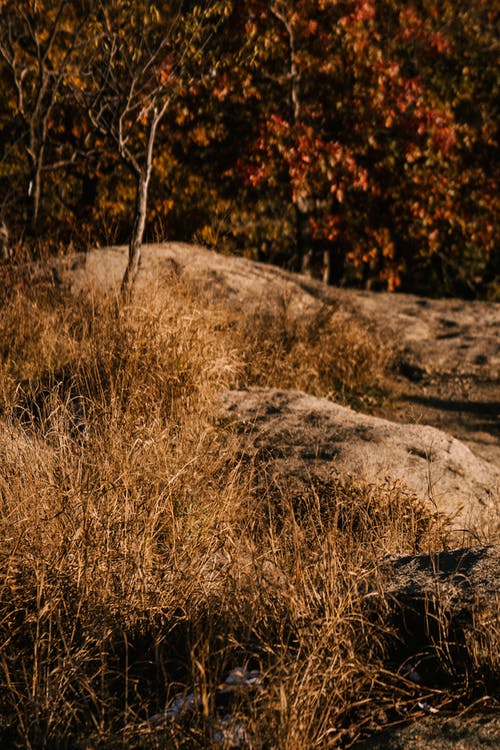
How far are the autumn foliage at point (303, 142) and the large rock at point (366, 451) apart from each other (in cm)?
447

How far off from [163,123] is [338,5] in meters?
2.60

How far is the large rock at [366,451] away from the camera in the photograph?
4.01 metres

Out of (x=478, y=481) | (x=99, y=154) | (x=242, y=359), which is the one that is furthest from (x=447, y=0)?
(x=478, y=481)

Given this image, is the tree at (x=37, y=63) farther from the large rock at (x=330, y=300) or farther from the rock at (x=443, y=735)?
the rock at (x=443, y=735)

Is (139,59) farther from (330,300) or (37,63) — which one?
(330,300)

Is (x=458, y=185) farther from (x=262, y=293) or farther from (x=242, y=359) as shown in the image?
(x=242, y=359)

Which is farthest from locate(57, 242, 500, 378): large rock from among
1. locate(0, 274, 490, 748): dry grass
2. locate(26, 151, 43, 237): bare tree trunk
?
locate(0, 274, 490, 748): dry grass

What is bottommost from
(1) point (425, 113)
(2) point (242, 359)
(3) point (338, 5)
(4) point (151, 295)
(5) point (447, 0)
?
(2) point (242, 359)

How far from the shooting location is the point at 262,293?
7.90 m

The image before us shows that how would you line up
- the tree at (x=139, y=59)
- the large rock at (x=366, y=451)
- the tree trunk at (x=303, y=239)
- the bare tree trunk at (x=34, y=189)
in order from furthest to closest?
1. the tree trunk at (x=303, y=239)
2. the bare tree trunk at (x=34, y=189)
3. the tree at (x=139, y=59)
4. the large rock at (x=366, y=451)

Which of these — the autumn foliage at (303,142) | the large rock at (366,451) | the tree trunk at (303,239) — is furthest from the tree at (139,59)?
the tree trunk at (303,239)

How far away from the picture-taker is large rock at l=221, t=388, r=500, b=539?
4012mm

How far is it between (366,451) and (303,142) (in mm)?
5765

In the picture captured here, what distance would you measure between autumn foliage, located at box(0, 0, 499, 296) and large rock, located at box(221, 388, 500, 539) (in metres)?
4.47
